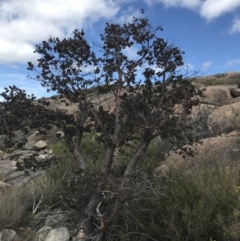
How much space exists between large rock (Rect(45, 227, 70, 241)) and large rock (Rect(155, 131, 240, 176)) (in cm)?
236

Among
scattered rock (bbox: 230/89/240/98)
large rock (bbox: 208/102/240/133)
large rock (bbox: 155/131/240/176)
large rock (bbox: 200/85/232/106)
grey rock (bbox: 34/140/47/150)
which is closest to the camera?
large rock (bbox: 155/131/240/176)

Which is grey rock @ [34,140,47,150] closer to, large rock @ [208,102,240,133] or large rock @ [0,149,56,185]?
large rock @ [0,149,56,185]

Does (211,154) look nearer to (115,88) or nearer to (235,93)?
(115,88)

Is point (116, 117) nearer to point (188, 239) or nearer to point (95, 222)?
point (95, 222)

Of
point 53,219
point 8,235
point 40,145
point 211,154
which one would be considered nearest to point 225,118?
point 211,154

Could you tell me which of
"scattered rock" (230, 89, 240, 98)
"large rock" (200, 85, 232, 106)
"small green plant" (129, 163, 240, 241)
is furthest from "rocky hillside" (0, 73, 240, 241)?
"scattered rock" (230, 89, 240, 98)

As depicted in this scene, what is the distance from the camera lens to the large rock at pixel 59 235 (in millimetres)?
5445

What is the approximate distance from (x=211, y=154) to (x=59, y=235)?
3.73 meters

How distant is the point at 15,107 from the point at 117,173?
1792 millimetres

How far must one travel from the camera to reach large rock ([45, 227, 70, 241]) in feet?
17.9

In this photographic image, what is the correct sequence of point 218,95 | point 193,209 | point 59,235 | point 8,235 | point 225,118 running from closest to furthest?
1. point 193,209
2. point 59,235
3. point 8,235
4. point 225,118
5. point 218,95

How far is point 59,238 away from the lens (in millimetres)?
5445

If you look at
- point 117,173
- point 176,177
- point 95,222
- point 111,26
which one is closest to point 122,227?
point 95,222

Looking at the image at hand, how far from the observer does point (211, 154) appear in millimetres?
7766
